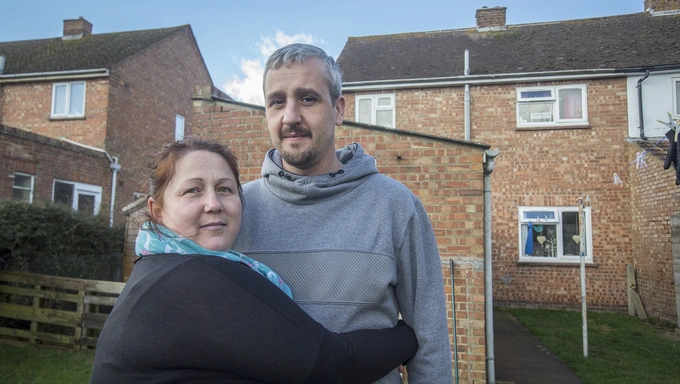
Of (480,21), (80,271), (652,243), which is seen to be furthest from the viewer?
(480,21)

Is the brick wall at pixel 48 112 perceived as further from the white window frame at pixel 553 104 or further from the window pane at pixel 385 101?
the white window frame at pixel 553 104

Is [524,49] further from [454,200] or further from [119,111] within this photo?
[119,111]

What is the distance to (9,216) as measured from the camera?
21.5 ft

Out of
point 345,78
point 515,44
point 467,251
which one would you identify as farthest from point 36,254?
point 515,44

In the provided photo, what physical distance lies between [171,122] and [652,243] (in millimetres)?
16239

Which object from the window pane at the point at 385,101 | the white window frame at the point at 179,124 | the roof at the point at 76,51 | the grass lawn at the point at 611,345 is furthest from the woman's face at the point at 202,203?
the white window frame at the point at 179,124

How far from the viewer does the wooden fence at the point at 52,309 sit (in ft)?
20.9

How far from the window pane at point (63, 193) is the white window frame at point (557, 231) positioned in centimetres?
1211

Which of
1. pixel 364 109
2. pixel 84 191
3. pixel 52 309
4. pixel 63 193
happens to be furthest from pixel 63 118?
pixel 52 309

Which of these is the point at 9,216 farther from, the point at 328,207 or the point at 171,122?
the point at 171,122

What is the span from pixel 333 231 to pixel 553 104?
1221 centimetres

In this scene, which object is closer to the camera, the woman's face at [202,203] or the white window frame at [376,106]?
the woman's face at [202,203]

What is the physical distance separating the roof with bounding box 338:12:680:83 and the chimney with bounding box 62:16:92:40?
35.1 feet

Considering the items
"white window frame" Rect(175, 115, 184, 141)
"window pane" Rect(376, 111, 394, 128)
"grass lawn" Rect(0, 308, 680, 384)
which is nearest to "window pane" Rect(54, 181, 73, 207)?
"white window frame" Rect(175, 115, 184, 141)
